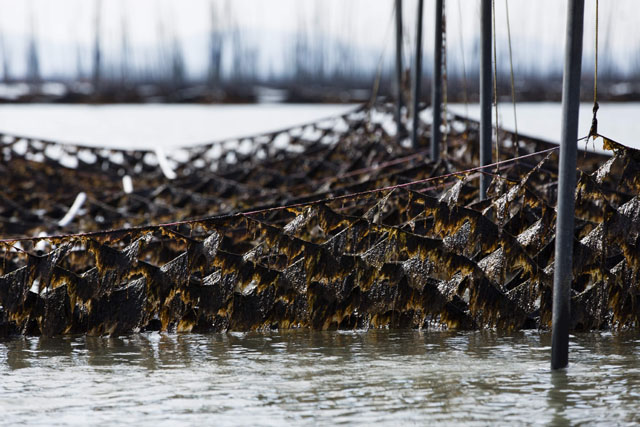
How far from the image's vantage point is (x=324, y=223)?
12.6 meters

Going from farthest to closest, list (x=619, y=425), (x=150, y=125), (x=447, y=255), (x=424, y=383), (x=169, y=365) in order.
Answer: (x=150, y=125), (x=447, y=255), (x=169, y=365), (x=424, y=383), (x=619, y=425)

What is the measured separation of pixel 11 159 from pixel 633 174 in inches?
922

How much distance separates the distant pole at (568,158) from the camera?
9.42 m

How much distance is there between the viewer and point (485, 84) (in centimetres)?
1542

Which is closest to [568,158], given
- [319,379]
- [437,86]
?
[319,379]

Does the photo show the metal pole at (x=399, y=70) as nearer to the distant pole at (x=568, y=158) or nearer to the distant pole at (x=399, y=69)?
the distant pole at (x=399, y=69)

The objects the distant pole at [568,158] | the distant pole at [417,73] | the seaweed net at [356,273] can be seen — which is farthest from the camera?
the distant pole at [417,73]

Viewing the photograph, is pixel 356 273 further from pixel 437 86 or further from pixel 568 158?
pixel 437 86

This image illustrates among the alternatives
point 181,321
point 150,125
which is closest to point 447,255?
point 181,321

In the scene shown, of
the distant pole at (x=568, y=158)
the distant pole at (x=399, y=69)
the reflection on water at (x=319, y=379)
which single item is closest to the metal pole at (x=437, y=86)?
the distant pole at (x=399, y=69)

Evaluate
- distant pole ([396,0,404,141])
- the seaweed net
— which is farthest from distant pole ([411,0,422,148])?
the seaweed net

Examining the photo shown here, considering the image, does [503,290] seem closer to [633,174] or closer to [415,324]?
[415,324]

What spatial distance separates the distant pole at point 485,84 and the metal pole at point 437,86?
3.91 meters

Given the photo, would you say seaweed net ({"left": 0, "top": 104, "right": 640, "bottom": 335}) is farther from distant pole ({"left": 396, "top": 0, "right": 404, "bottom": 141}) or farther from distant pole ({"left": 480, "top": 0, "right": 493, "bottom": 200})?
distant pole ({"left": 396, "top": 0, "right": 404, "bottom": 141})
